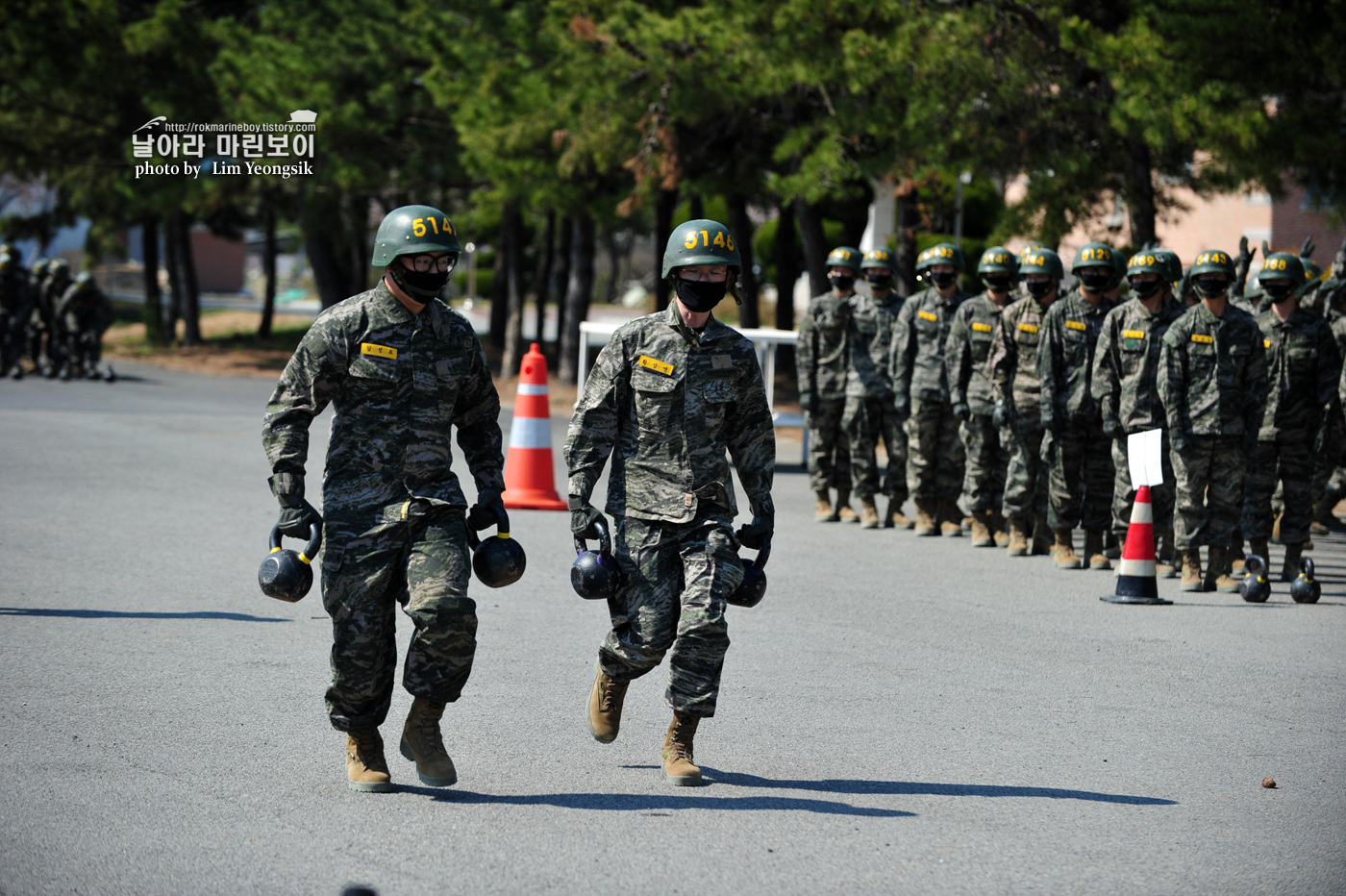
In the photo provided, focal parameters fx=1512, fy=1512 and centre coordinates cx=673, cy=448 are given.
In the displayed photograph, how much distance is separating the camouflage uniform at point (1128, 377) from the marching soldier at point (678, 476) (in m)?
5.27

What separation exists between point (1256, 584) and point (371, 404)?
6.84 m

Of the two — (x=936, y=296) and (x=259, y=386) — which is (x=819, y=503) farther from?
(x=259, y=386)

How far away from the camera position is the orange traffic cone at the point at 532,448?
13391 mm

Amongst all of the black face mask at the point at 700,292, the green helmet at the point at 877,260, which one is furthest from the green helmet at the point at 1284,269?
the black face mask at the point at 700,292

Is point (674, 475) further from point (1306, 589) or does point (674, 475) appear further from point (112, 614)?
point (1306, 589)

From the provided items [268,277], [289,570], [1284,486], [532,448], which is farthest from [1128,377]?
[268,277]

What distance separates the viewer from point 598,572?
5664 millimetres

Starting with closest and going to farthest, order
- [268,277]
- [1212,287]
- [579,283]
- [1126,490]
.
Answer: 1. [1212,287]
2. [1126,490]
3. [579,283]
4. [268,277]

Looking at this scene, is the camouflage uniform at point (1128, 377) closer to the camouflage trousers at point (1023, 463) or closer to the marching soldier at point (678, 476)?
the camouflage trousers at point (1023, 463)

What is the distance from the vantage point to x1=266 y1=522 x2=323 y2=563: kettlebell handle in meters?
5.39

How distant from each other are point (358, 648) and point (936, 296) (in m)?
8.45

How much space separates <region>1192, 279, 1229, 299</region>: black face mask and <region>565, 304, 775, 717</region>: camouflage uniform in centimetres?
543

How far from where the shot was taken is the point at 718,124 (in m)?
24.5

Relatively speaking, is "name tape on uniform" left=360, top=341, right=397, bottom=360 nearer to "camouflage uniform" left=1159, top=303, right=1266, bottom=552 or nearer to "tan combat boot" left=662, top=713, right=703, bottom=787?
"tan combat boot" left=662, top=713, right=703, bottom=787
